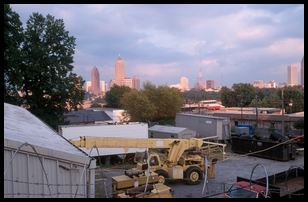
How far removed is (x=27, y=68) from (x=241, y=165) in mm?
19326

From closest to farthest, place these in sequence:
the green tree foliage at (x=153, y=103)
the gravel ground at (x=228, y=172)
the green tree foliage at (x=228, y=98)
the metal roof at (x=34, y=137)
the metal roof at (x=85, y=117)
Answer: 1. the metal roof at (x=34, y=137)
2. the gravel ground at (x=228, y=172)
3. the metal roof at (x=85, y=117)
4. the green tree foliage at (x=153, y=103)
5. the green tree foliage at (x=228, y=98)

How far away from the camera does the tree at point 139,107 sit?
4984 centimetres

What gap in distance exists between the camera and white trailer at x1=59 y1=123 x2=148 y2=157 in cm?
2506

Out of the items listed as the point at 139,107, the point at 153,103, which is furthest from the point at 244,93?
the point at 139,107

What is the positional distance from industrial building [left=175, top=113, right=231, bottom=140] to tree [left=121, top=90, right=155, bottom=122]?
40.3ft

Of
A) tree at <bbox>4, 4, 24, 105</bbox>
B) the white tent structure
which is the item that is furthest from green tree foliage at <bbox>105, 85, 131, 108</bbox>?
the white tent structure

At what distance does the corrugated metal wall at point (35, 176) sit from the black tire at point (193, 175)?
30.0 feet

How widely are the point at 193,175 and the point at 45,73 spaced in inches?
740

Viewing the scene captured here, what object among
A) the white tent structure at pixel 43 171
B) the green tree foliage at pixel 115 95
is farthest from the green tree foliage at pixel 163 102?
the white tent structure at pixel 43 171

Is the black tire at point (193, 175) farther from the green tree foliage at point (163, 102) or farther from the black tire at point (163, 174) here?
the green tree foliage at point (163, 102)

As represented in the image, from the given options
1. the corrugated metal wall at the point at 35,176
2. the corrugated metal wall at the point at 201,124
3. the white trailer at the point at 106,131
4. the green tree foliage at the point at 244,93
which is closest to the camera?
the corrugated metal wall at the point at 35,176

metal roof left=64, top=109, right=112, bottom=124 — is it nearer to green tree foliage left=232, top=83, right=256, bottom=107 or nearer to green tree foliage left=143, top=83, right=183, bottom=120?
green tree foliage left=143, top=83, right=183, bottom=120

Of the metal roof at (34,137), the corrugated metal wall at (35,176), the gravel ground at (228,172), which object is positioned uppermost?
the metal roof at (34,137)
